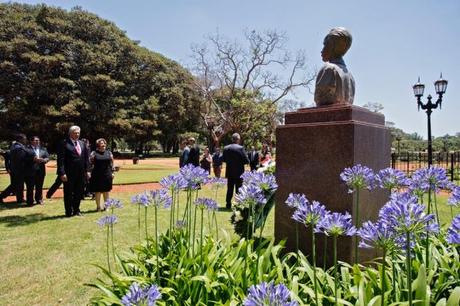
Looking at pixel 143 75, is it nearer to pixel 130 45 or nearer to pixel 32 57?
pixel 130 45

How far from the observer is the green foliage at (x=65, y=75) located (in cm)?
2741

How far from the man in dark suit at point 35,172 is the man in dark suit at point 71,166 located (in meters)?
1.82

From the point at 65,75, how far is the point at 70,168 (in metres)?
24.6

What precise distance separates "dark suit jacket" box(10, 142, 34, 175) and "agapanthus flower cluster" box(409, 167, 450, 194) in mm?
9605

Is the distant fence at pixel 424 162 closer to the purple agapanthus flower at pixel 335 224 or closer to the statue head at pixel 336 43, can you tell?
the statue head at pixel 336 43

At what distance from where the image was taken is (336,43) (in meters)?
4.30

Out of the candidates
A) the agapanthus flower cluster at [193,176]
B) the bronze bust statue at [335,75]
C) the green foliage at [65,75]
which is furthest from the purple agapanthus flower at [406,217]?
the green foliage at [65,75]

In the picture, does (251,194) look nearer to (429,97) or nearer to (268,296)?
(268,296)

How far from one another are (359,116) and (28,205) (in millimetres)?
9343

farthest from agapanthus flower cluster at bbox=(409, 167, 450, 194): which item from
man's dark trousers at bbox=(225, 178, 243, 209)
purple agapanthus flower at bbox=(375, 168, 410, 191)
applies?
Result: man's dark trousers at bbox=(225, 178, 243, 209)

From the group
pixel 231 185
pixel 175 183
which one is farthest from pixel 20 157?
pixel 175 183

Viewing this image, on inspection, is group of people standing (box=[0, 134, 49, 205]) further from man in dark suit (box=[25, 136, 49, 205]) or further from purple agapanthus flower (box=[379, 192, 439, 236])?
purple agapanthus flower (box=[379, 192, 439, 236])

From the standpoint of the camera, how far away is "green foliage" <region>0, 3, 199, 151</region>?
1079 inches

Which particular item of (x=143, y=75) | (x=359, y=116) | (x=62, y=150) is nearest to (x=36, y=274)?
(x=62, y=150)
